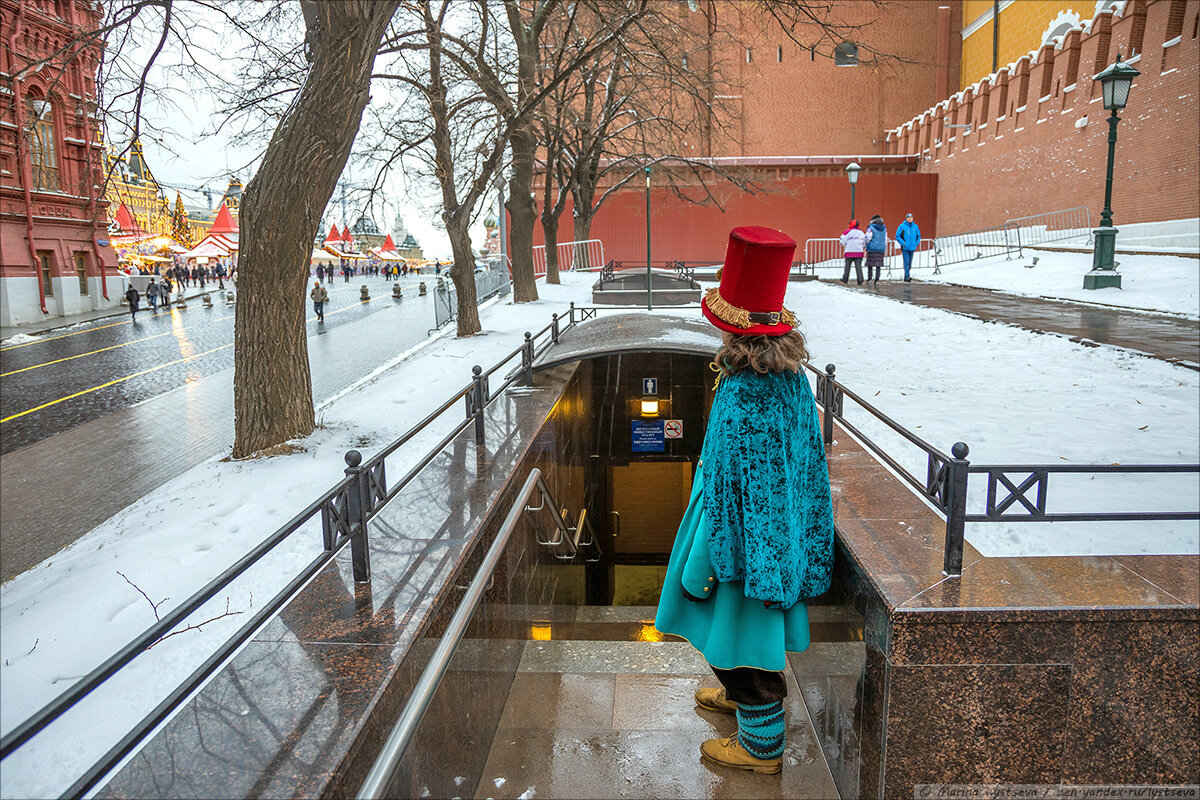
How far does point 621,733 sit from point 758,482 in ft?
4.92

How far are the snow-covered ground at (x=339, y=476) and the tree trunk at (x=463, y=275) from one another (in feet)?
12.7

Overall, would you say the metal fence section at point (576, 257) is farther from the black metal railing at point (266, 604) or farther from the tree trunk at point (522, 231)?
the black metal railing at point (266, 604)

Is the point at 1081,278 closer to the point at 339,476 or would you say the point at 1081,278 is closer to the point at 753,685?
the point at 339,476

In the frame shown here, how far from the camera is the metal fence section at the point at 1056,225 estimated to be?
2450 centimetres

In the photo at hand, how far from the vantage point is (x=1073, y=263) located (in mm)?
19125

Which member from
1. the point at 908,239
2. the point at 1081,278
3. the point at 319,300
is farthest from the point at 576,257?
the point at 1081,278

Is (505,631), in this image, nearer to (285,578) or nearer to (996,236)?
(285,578)

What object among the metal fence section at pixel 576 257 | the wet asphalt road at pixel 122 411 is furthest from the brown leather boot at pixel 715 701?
the metal fence section at pixel 576 257

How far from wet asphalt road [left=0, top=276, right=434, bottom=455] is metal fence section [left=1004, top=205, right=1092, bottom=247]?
19544 mm

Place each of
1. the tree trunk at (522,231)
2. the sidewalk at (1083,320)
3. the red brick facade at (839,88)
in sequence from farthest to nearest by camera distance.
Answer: the red brick facade at (839,88) → the tree trunk at (522,231) → the sidewalk at (1083,320)

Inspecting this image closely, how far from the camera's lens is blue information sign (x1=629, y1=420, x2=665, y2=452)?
10.6 meters

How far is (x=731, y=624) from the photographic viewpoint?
2.94 metres

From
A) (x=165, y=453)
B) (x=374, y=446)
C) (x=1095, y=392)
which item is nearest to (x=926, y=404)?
(x=1095, y=392)

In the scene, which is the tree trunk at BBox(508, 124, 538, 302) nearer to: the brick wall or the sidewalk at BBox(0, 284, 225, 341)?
the sidewalk at BBox(0, 284, 225, 341)
